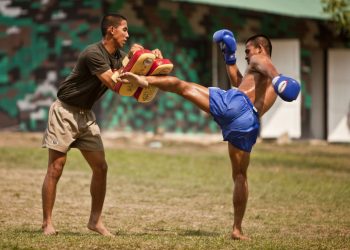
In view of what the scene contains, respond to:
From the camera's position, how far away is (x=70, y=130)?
8023 mm

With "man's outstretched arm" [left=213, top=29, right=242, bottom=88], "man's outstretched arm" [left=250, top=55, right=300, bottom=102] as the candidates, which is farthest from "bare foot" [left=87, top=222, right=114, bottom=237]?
"man's outstretched arm" [left=250, top=55, right=300, bottom=102]

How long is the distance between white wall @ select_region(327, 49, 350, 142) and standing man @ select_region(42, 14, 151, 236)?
15.9 metres

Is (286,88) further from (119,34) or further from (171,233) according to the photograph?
(171,233)

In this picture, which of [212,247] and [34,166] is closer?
[212,247]

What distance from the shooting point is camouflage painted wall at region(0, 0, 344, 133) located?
19.1m

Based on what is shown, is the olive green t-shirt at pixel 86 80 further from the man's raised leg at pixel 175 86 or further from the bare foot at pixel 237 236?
the bare foot at pixel 237 236

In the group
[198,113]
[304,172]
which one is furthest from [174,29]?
[304,172]

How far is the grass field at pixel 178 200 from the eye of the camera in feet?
24.9

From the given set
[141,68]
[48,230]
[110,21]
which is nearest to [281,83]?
[141,68]

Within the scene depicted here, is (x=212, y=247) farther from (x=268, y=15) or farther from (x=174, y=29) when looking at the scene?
(x=268, y=15)

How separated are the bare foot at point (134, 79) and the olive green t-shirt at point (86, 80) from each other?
0.31 meters

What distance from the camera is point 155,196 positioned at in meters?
11.6

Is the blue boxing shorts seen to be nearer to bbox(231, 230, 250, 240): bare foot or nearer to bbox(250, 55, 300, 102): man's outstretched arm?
bbox(250, 55, 300, 102): man's outstretched arm

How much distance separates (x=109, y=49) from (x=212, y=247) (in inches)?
84.4
